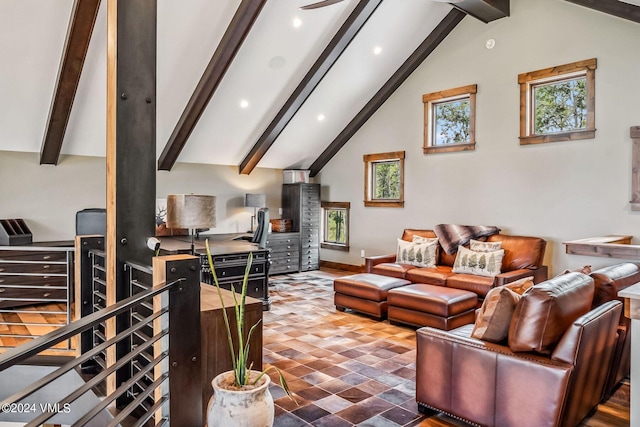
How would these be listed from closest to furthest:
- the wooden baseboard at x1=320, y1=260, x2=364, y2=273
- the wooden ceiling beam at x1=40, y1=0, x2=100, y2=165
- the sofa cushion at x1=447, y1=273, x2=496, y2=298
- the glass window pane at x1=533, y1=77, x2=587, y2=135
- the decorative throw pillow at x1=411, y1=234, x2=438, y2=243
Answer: the wooden ceiling beam at x1=40, y1=0, x2=100, y2=165 < the sofa cushion at x1=447, y1=273, x2=496, y2=298 < the glass window pane at x1=533, y1=77, x2=587, y2=135 < the decorative throw pillow at x1=411, y1=234, x2=438, y2=243 < the wooden baseboard at x1=320, y1=260, x2=364, y2=273

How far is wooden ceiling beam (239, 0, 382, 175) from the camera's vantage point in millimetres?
5656

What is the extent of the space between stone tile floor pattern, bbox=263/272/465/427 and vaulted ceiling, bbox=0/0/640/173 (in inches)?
115

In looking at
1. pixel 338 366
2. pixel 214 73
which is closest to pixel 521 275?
pixel 338 366

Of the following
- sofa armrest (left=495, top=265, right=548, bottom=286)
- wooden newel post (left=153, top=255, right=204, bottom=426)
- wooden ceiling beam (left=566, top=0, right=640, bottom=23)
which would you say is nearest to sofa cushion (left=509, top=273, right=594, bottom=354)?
wooden newel post (left=153, top=255, right=204, bottom=426)

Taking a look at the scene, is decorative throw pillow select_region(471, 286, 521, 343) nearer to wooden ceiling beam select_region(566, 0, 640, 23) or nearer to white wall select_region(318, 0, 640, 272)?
white wall select_region(318, 0, 640, 272)

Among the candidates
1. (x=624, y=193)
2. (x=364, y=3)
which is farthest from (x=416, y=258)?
(x=364, y=3)

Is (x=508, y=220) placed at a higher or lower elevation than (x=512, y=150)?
lower

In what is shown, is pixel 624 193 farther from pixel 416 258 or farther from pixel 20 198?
pixel 20 198

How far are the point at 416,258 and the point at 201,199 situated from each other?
11.6 feet

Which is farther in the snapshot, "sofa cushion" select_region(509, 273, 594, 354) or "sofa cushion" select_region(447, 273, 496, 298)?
"sofa cushion" select_region(447, 273, 496, 298)

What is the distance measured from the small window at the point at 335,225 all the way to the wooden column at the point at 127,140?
605 centimetres

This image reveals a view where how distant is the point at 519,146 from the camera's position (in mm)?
5977

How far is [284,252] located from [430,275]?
329 centimetres

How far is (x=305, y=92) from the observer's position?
6.64 m
